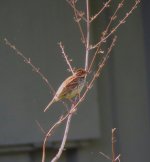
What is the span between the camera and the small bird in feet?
10.7

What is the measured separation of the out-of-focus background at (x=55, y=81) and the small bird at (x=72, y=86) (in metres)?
1.65

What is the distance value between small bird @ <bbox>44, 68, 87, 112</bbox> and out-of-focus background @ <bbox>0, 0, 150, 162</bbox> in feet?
5.42

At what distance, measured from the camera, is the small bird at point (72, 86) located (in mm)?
3264

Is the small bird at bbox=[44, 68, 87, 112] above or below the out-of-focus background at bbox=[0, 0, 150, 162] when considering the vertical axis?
below

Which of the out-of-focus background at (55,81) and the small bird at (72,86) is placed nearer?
the small bird at (72,86)

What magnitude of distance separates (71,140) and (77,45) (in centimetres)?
66

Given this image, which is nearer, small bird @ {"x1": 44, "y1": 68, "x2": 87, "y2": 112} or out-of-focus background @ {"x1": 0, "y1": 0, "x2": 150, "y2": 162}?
small bird @ {"x1": 44, "y1": 68, "x2": 87, "y2": 112}

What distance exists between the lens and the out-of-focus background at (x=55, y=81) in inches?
200

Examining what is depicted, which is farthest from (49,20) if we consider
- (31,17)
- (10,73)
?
(10,73)

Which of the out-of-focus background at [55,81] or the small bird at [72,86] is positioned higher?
the out-of-focus background at [55,81]

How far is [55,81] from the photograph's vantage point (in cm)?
514

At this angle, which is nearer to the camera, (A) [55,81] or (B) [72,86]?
(B) [72,86]

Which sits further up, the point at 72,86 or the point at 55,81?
the point at 55,81

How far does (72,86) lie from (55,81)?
176 cm
